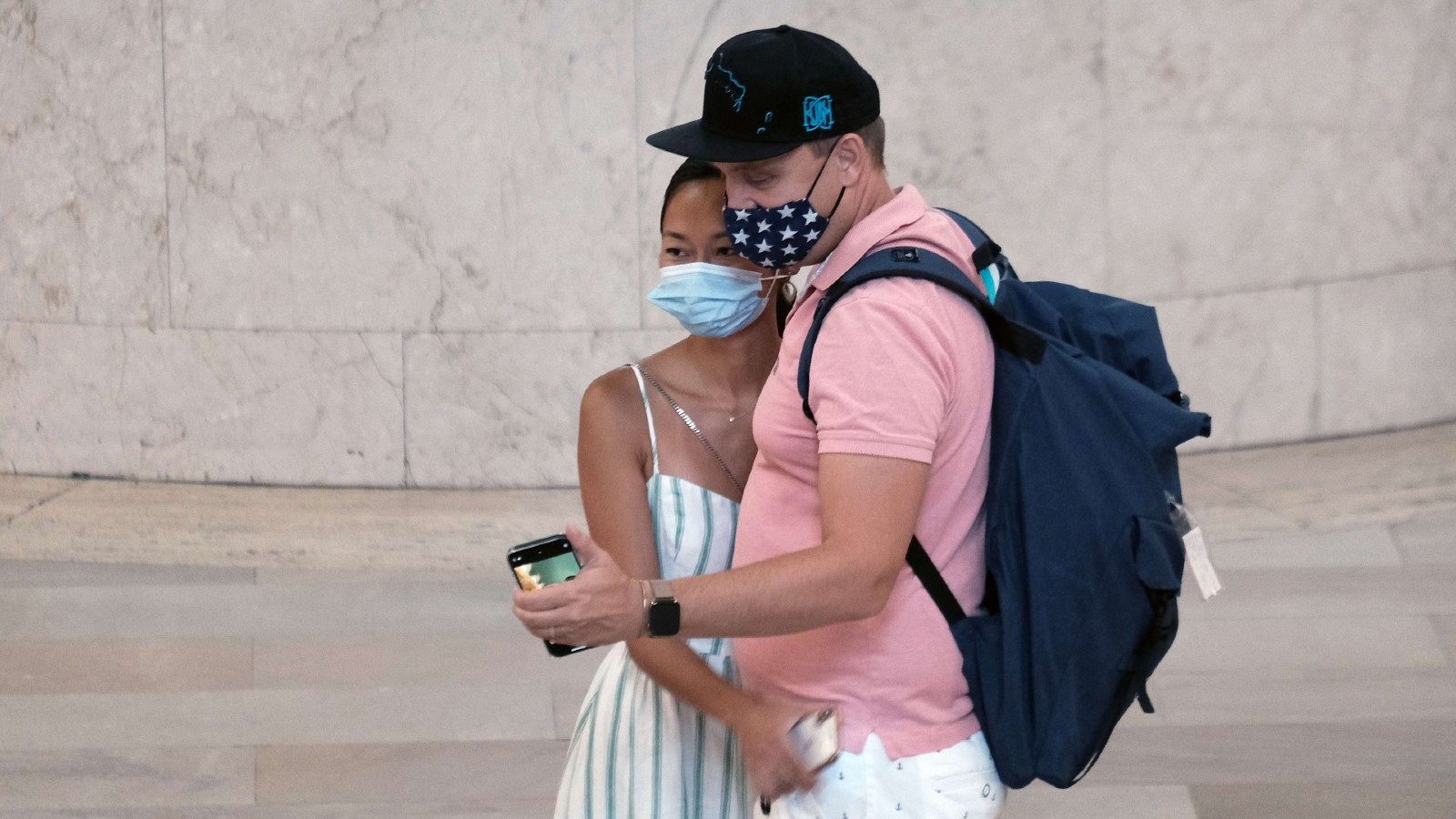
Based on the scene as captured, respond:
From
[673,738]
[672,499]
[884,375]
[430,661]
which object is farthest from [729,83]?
[430,661]

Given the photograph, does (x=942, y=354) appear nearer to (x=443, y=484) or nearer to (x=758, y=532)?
(x=758, y=532)

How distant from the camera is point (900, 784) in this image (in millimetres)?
2178

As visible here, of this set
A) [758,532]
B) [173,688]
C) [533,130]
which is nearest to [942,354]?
[758,532]

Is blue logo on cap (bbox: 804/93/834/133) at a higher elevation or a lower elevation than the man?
higher

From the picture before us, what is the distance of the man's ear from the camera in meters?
2.21

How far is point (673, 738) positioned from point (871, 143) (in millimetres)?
1003

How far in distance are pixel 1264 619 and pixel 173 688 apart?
346 cm

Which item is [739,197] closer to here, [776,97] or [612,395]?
[776,97]

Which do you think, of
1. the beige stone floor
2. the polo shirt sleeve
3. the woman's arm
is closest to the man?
the polo shirt sleeve

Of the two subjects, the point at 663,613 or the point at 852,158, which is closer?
the point at 663,613

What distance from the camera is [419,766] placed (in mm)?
4535

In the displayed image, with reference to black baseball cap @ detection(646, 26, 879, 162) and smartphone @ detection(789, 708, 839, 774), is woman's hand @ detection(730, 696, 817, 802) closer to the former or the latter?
smartphone @ detection(789, 708, 839, 774)

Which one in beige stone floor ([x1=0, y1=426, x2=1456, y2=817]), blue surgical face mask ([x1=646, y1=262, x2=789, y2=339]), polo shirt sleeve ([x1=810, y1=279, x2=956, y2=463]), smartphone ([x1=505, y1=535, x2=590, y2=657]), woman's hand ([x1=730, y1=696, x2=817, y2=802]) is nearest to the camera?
polo shirt sleeve ([x1=810, y1=279, x2=956, y2=463])

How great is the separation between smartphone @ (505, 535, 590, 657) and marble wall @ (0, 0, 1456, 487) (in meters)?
5.08
